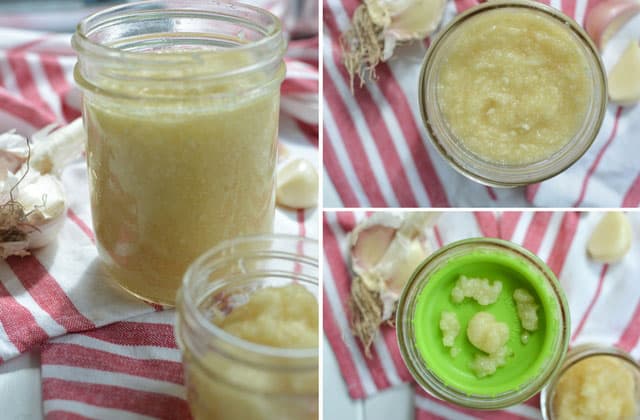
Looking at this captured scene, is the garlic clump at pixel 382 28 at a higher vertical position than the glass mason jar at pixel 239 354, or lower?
higher

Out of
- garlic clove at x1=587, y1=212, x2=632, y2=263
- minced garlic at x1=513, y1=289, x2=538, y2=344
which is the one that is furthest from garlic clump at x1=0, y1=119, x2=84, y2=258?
garlic clove at x1=587, y1=212, x2=632, y2=263

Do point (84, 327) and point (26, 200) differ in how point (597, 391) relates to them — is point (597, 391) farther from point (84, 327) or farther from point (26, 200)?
point (26, 200)

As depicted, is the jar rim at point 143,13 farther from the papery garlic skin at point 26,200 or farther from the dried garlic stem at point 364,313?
the dried garlic stem at point 364,313

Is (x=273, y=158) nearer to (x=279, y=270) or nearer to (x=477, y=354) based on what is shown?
(x=279, y=270)

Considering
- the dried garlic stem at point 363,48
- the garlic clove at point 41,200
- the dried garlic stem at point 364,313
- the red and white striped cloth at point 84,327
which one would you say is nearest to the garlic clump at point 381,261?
the dried garlic stem at point 364,313

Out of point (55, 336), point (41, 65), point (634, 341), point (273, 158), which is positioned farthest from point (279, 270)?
point (41, 65)

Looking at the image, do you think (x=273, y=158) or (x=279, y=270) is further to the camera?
(x=273, y=158)
